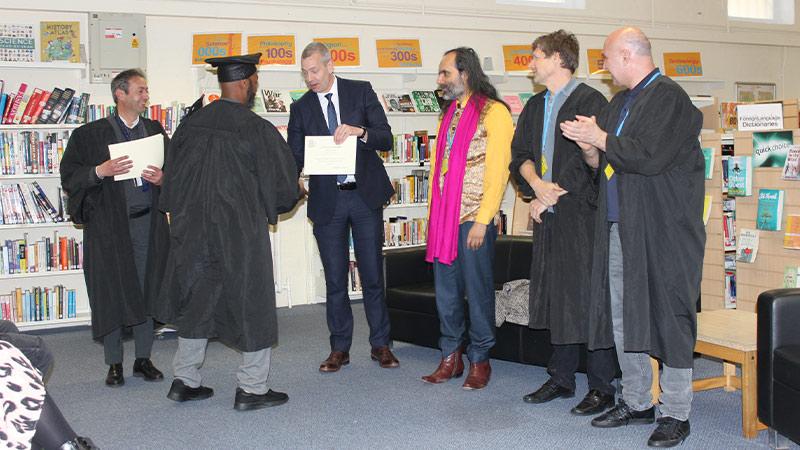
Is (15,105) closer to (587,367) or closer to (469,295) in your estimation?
(469,295)

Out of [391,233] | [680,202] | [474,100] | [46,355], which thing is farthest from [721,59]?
[46,355]

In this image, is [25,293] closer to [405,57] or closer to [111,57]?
[111,57]

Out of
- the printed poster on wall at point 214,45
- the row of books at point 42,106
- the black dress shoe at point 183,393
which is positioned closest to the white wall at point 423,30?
the printed poster on wall at point 214,45

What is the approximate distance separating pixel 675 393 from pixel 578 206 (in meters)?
→ 0.94

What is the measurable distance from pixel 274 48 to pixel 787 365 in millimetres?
5214

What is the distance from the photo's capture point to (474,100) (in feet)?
13.8

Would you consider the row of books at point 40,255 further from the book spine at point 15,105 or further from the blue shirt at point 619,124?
the blue shirt at point 619,124

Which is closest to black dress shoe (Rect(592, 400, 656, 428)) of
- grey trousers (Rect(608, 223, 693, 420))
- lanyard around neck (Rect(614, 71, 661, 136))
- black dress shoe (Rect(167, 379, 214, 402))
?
grey trousers (Rect(608, 223, 693, 420))

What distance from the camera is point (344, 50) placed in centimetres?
739

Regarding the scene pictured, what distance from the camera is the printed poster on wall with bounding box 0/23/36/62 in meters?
6.21

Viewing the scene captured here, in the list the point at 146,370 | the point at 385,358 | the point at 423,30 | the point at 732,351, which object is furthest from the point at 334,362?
the point at 423,30

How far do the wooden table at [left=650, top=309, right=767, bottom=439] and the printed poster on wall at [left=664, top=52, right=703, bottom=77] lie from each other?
18.0 ft

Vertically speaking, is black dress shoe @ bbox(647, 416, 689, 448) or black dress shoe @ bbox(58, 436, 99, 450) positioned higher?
black dress shoe @ bbox(58, 436, 99, 450)

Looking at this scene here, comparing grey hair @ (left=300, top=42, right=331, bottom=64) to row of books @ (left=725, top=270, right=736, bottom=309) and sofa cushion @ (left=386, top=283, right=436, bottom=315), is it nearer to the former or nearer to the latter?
sofa cushion @ (left=386, top=283, right=436, bottom=315)
